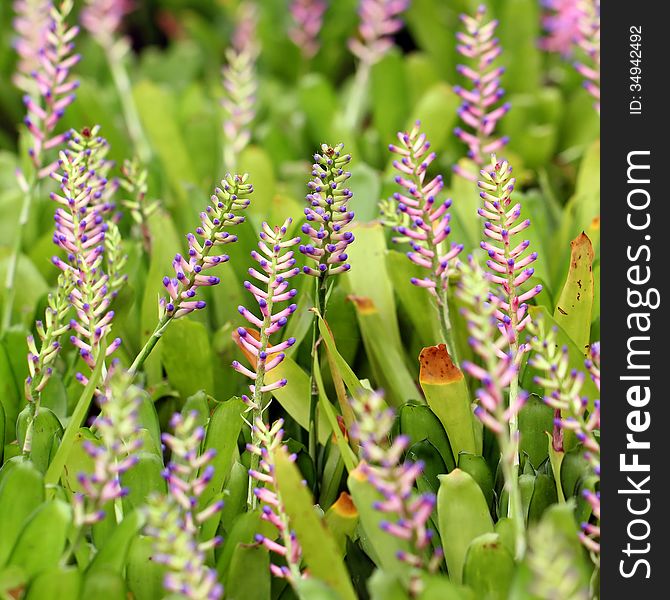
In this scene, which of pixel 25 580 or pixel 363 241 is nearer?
pixel 25 580

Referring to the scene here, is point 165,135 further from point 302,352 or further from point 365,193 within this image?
point 302,352

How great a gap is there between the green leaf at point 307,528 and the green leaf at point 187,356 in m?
0.41

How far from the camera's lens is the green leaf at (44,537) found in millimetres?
965

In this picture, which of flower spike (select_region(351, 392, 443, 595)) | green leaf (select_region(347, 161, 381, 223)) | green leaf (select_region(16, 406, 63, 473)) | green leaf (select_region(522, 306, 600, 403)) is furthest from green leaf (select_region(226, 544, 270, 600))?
green leaf (select_region(347, 161, 381, 223))

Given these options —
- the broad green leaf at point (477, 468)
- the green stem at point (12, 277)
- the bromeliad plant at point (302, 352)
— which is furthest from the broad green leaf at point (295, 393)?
the green stem at point (12, 277)

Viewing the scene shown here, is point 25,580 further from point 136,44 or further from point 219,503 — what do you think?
point 136,44

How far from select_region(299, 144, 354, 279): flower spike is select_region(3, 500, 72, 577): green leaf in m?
0.38

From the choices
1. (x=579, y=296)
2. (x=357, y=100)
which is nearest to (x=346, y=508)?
(x=579, y=296)

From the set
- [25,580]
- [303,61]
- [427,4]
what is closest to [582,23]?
[427,4]

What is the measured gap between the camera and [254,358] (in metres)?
1.15

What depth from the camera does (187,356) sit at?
135cm

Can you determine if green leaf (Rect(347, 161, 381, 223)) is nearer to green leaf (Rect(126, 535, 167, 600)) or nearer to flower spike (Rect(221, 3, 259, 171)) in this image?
flower spike (Rect(221, 3, 259, 171))

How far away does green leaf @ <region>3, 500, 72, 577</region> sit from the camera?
3.17ft

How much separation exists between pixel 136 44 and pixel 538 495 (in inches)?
94.2
